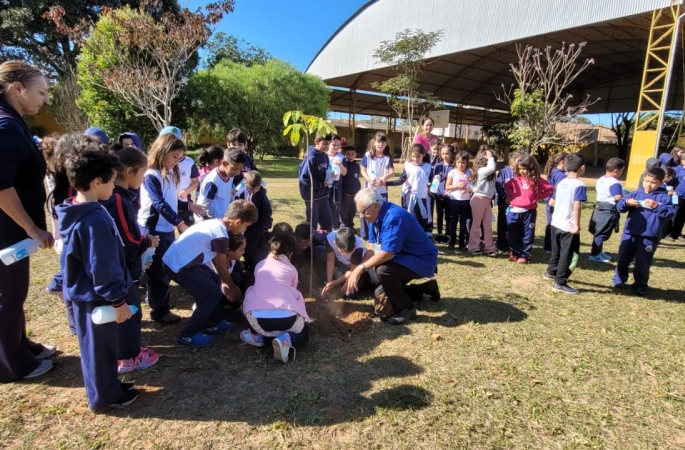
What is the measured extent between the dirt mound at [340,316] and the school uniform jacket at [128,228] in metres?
1.64

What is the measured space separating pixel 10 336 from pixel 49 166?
47.2 inches

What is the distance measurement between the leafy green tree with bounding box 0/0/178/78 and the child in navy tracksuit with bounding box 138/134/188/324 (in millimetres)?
17063

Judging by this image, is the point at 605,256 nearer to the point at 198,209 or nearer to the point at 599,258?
the point at 599,258

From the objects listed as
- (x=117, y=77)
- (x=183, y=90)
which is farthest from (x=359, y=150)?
(x=117, y=77)

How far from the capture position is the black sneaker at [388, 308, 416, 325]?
364 cm

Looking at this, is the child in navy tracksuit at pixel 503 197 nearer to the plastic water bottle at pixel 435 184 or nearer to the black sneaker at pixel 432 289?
the plastic water bottle at pixel 435 184

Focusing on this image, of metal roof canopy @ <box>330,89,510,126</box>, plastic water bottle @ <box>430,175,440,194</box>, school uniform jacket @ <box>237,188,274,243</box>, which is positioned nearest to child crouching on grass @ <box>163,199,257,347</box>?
school uniform jacket @ <box>237,188,274,243</box>

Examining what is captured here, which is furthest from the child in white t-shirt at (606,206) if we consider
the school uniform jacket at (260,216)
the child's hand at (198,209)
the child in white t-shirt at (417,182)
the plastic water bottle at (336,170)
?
the child's hand at (198,209)

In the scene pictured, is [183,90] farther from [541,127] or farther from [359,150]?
[359,150]

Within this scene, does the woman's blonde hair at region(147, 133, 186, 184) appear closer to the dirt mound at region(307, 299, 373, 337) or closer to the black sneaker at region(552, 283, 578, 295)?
the dirt mound at region(307, 299, 373, 337)

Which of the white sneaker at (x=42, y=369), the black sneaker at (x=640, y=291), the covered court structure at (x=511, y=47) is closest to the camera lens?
the white sneaker at (x=42, y=369)

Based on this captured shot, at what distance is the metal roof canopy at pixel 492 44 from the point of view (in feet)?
43.4

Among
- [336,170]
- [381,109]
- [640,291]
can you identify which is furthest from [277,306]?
[381,109]

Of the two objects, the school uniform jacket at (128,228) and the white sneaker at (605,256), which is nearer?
the school uniform jacket at (128,228)
